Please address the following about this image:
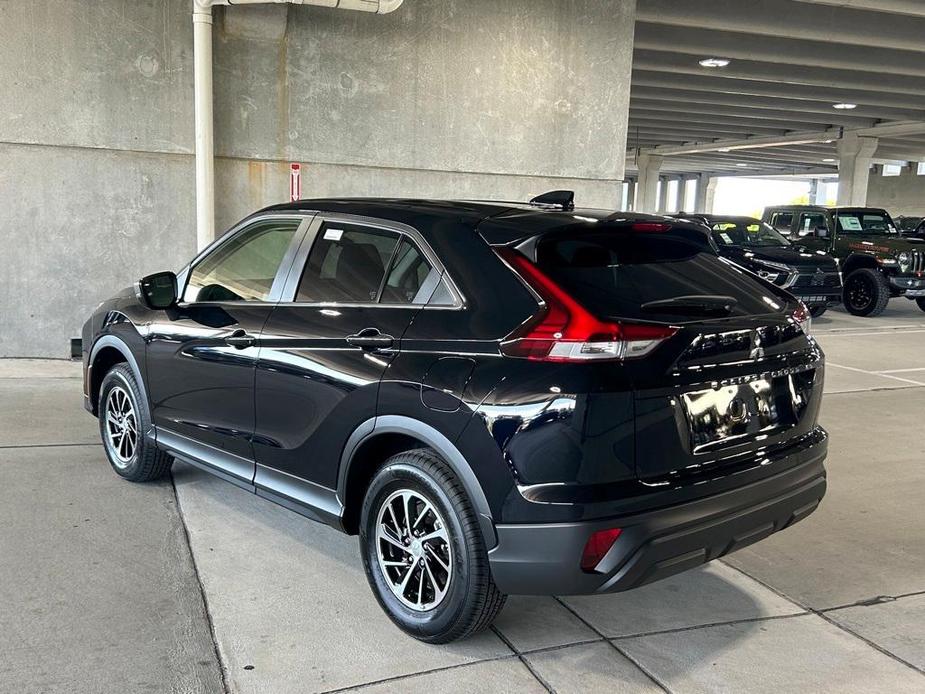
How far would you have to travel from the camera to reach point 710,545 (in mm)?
2967

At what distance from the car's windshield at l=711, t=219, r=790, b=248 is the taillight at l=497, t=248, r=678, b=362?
1163cm

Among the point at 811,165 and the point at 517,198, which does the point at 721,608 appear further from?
the point at 811,165

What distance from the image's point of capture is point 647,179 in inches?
1646

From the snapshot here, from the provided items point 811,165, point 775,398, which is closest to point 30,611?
point 775,398

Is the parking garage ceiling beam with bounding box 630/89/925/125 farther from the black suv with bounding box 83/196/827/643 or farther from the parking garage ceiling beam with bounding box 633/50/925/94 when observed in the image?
the black suv with bounding box 83/196/827/643

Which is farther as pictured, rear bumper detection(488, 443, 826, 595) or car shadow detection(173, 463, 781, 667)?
car shadow detection(173, 463, 781, 667)

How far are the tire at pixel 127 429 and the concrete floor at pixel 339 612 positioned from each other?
108 mm

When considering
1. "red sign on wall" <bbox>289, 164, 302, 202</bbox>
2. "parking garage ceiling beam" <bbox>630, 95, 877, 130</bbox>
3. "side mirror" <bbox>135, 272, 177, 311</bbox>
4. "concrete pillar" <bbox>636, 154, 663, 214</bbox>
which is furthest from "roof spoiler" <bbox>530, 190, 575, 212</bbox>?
"concrete pillar" <bbox>636, 154, 663, 214</bbox>

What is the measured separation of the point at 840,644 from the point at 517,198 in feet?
23.4

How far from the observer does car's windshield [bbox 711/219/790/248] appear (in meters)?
14.0

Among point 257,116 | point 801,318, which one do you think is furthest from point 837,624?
point 257,116

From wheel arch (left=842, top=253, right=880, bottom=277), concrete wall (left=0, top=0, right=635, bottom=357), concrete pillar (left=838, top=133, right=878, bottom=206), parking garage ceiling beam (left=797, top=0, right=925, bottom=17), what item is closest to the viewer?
concrete wall (left=0, top=0, right=635, bottom=357)

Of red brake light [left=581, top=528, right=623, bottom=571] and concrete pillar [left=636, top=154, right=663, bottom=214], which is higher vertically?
concrete pillar [left=636, top=154, right=663, bottom=214]

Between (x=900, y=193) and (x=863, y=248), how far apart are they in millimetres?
40420
